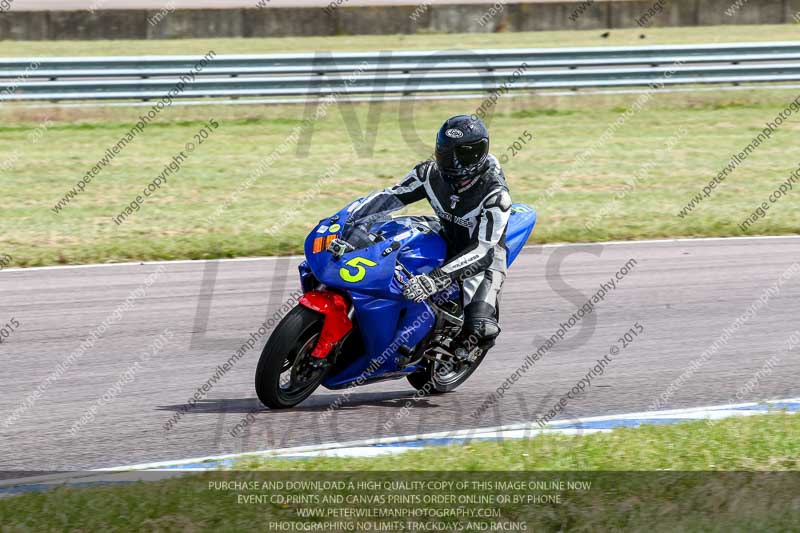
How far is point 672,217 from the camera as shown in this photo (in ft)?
46.4

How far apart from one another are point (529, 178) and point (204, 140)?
566 centimetres

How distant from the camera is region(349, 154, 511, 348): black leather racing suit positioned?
757cm

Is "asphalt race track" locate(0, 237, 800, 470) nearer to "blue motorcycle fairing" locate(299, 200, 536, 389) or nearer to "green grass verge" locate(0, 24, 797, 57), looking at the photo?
"blue motorcycle fairing" locate(299, 200, 536, 389)

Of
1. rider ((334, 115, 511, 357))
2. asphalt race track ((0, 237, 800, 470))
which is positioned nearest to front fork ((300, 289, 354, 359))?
rider ((334, 115, 511, 357))

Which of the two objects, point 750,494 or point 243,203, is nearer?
point 750,494

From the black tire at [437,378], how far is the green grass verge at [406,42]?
2029 cm

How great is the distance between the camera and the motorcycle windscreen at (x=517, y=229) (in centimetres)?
815

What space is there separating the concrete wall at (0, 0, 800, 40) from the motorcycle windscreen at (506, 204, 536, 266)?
23.2 m

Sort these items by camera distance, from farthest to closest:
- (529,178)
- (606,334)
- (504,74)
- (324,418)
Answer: (504,74) → (529,178) → (606,334) → (324,418)

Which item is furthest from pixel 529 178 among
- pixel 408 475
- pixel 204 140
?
pixel 408 475

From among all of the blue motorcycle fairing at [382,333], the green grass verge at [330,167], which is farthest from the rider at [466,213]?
the green grass verge at [330,167]

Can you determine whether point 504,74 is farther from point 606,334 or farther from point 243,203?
point 606,334

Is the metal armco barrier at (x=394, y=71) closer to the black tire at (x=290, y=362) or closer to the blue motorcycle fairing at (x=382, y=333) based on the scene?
the blue motorcycle fairing at (x=382, y=333)

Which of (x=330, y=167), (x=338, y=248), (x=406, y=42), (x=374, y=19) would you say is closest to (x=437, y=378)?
(x=338, y=248)
